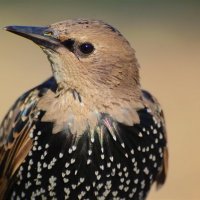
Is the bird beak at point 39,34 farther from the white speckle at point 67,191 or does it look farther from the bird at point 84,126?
the white speckle at point 67,191

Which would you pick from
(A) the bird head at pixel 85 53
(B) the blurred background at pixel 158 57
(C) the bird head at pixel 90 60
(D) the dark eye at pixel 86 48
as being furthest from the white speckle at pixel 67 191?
(B) the blurred background at pixel 158 57

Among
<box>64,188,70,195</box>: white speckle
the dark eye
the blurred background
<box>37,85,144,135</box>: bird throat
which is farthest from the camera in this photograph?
the blurred background

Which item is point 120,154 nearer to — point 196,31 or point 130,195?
point 130,195

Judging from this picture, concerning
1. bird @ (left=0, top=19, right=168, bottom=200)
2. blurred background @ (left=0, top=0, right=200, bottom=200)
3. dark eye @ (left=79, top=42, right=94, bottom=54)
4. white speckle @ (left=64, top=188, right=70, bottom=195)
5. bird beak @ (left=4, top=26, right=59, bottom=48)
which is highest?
bird beak @ (left=4, top=26, right=59, bottom=48)

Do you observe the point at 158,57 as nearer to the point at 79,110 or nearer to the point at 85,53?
the point at 79,110

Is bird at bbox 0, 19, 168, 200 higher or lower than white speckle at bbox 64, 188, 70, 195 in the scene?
higher

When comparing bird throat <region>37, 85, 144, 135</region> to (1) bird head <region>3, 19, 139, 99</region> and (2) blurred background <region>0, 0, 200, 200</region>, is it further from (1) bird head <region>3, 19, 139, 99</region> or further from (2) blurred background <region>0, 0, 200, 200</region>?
(2) blurred background <region>0, 0, 200, 200</region>

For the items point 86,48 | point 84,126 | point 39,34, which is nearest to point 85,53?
point 86,48

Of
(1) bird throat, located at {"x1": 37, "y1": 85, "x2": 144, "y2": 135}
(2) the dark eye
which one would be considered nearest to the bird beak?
(2) the dark eye

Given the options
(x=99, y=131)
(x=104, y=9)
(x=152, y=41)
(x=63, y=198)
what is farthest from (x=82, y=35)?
(x=104, y=9)
